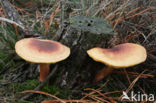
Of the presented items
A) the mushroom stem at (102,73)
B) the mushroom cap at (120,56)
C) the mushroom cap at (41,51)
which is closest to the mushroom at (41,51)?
the mushroom cap at (41,51)

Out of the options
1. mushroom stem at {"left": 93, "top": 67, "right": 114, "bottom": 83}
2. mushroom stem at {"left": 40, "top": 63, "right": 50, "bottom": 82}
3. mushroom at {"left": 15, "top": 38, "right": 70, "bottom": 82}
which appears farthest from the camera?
mushroom stem at {"left": 93, "top": 67, "right": 114, "bottom": 83}

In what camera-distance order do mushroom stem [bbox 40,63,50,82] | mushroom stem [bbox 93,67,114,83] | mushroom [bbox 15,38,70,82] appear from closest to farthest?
mushroom [bbox 15,38,70,82]
mushroom stem [bbox 40,63,50,82]
mushroom stem [bbox 93,67,114,83]

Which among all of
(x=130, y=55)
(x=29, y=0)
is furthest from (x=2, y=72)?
(x=29, y=0)

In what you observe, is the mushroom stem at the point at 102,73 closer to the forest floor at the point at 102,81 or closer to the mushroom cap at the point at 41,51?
the forest floor at the point at 102,81

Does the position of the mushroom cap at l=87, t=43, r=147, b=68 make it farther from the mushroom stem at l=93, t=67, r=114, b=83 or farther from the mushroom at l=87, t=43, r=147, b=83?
the mushroom stem at l=93, t=67, r=114, b=83

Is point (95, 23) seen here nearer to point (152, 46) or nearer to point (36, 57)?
point (36, 57)

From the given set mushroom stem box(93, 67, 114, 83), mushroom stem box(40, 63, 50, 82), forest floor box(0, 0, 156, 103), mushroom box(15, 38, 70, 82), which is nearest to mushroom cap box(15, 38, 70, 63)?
mushroom box(15, 38, 70, 82)
